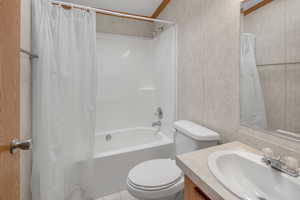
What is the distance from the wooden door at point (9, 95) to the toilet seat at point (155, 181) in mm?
711

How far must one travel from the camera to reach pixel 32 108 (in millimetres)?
1268

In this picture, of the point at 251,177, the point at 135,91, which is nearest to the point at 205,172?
the point at 251,177

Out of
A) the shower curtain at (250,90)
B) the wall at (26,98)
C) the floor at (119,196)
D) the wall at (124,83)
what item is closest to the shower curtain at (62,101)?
the wall at (26,98)

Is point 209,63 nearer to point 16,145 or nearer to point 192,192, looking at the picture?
point 192,192

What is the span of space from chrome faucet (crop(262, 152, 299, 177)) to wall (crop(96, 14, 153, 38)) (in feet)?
7.87

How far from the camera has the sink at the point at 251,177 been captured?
2.06 ft

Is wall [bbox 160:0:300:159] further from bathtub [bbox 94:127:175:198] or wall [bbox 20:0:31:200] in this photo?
wall [bbox 20:0:31:200]

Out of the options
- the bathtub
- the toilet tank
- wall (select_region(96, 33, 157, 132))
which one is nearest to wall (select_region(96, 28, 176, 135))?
wall (select_region(96, 33, 157, 132))

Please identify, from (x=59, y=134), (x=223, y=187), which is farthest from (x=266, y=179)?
(x=59, y=134)

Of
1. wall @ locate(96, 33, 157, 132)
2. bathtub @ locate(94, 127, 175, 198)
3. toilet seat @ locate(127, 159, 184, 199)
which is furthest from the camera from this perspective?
wall @ locate(96, 33, 157, 132)

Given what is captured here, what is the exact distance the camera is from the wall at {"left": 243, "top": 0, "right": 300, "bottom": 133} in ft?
2.54

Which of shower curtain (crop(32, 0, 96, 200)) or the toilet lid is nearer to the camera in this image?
the toilet lid

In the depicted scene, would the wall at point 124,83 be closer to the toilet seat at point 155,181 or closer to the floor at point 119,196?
the floor at point 119,196

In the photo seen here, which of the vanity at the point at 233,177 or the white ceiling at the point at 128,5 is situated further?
the white ceiling at the point at 128,5
